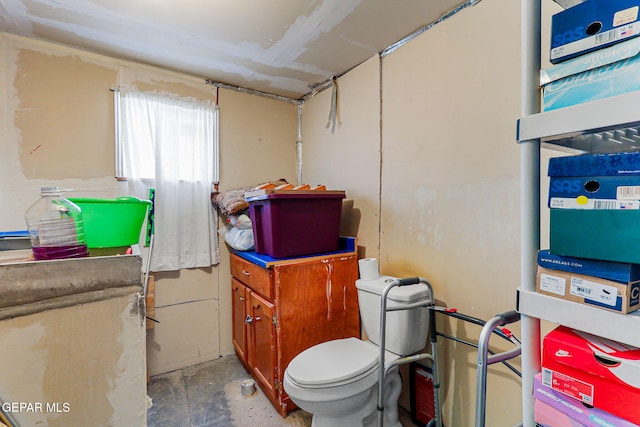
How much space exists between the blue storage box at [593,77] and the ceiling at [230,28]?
1.16 metres

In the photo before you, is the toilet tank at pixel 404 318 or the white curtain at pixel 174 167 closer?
the toilet tank at pixel 404 318

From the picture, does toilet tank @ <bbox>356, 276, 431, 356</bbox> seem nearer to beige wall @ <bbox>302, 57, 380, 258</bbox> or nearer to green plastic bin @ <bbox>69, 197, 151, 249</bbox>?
beige wall @ <bbox>302, 57, 380, 258</bbox>

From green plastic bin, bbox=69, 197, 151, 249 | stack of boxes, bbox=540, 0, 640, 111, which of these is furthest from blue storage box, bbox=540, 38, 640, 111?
green plastic bin, bbox=69, 197, 151, 249

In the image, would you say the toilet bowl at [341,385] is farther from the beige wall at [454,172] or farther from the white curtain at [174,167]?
the white curtain at [174,167]

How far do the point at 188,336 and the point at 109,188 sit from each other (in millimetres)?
1278

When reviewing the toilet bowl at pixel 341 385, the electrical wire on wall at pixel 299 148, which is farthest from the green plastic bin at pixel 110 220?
the electrical wire on wall at pixel 299 148

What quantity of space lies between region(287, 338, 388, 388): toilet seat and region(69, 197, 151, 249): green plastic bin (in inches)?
39.1

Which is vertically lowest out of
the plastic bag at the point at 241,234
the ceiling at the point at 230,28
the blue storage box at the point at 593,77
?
the plastic bag at the point at 241,234

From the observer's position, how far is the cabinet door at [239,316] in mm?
2271

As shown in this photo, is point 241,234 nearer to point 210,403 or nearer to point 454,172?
point 210,403

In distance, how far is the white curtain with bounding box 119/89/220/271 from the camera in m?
2.17

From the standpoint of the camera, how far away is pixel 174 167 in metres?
2.30

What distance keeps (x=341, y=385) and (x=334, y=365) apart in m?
0.11

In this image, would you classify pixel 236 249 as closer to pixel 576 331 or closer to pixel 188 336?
pixel 188 336
